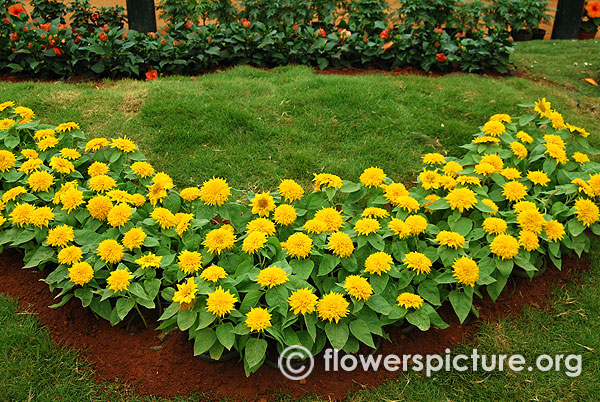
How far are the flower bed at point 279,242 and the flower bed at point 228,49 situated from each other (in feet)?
8.68

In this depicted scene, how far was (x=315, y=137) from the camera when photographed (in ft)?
15.7

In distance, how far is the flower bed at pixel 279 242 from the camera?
2551 millimetres

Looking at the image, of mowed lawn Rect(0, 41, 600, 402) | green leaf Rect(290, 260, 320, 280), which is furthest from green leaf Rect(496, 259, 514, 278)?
green leaf Rect(290, 260, 320, 280)

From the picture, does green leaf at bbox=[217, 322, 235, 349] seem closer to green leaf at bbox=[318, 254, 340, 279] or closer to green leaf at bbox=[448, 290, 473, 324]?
green leaf at bbox=[318, 254, 340, 279]

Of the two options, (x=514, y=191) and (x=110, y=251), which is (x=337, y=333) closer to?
(x=110, y=251)

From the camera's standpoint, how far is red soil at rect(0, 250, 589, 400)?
2.59 m

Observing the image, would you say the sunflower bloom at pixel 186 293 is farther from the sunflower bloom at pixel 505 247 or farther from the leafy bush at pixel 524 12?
the leafy bush at pixel 524 12

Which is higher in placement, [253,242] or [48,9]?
[48,9]

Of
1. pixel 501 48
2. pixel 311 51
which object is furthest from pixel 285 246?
pixel 501 48

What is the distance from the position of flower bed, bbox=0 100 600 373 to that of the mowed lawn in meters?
0.31

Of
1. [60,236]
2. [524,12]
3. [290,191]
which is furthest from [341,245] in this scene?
[524,12]

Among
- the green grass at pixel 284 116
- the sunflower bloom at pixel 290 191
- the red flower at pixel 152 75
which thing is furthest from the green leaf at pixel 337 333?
the red flower at pixel 152 75

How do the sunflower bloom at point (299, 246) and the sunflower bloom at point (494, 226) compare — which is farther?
the sunflower bloom at point (494, 226)

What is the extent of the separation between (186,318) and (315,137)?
266 cm
